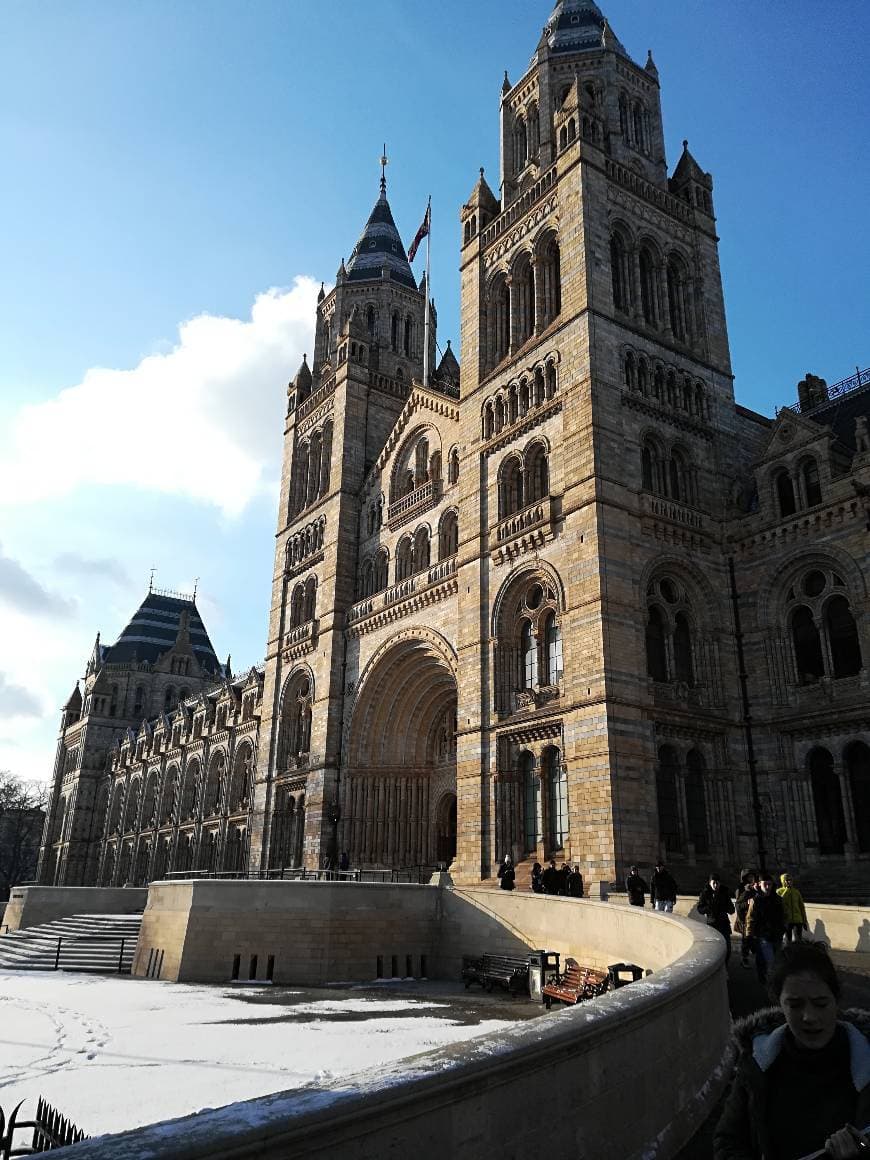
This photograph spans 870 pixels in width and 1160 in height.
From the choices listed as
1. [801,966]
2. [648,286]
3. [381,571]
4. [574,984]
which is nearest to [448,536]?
[381,571]

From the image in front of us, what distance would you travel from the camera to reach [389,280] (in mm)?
46875

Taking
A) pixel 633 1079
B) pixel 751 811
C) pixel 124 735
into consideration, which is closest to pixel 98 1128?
pixel 633 1079

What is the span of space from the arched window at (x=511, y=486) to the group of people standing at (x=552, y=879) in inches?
448

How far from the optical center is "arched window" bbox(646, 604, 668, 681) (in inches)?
1017

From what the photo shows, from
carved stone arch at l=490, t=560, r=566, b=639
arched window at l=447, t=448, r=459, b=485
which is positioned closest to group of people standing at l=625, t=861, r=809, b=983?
carved stone arch at l=490, t=560, r=566, b=639

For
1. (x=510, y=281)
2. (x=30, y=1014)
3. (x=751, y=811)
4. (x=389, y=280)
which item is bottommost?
(x=30, y=1014)

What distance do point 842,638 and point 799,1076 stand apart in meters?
23.8

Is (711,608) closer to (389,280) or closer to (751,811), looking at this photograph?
(751,811)

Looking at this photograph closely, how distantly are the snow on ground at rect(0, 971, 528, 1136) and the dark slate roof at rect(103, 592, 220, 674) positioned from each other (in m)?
65.5

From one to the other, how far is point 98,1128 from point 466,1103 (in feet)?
20.3

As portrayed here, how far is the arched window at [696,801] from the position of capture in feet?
80.7

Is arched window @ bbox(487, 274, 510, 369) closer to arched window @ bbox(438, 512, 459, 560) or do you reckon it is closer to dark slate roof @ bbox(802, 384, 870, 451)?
arched window @ bbox(438, 512, 459, 560)

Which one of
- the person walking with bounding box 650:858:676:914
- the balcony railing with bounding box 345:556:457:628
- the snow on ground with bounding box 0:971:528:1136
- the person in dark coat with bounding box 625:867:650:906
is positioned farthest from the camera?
the balcony railing with bounding box 345:556:457:628

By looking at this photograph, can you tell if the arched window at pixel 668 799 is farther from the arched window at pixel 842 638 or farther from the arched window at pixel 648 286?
the arched window at pixel 648 286
